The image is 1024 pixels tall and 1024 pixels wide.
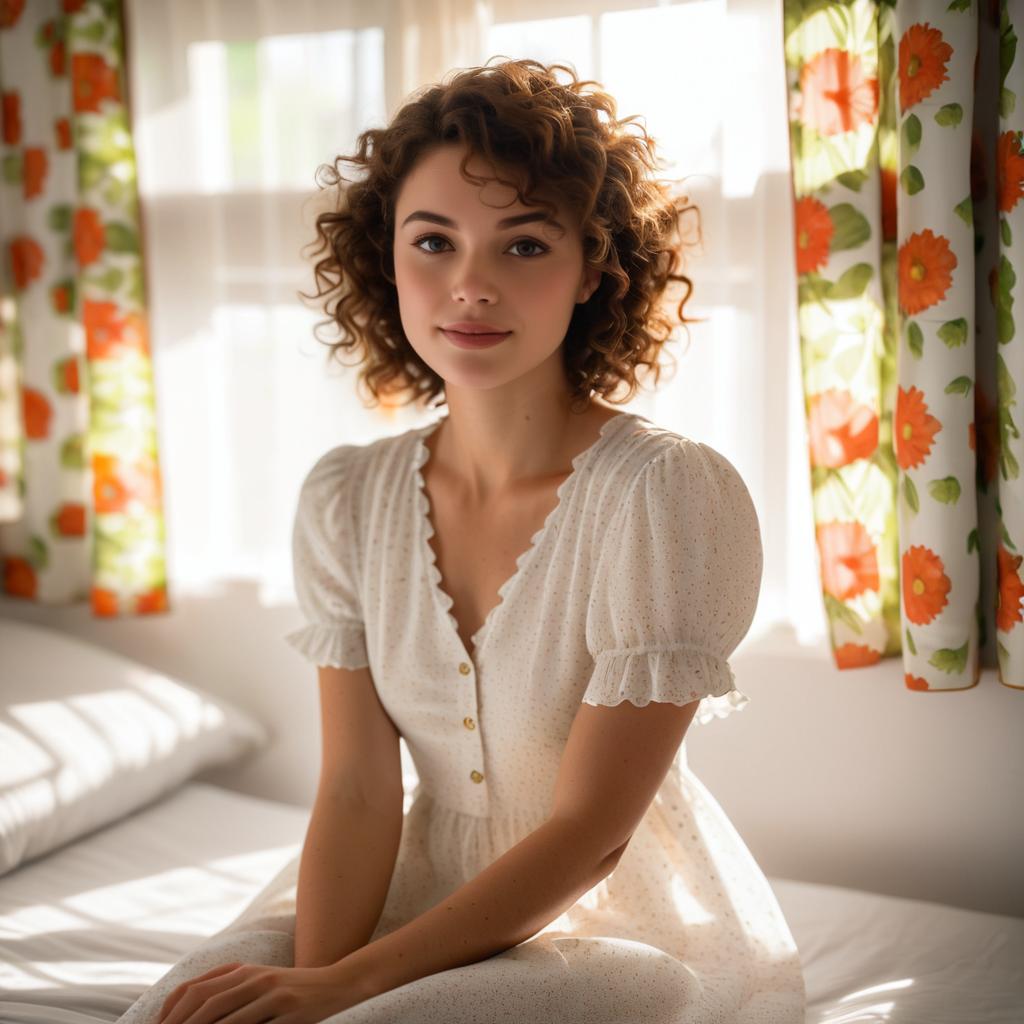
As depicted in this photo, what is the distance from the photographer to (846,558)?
5.43ft

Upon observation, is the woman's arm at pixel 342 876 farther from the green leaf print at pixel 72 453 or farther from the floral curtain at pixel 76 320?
the green leaf print at pixel 72 453

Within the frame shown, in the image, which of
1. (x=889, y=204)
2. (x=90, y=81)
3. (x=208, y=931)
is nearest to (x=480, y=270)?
(x=889, y=204)

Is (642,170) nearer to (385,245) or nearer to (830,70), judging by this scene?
(385,245)

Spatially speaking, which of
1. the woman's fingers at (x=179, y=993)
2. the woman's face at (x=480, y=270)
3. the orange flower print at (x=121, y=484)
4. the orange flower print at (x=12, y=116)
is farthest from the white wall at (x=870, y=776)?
the orange flower print at (x=12, y=116)

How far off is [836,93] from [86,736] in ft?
4.99

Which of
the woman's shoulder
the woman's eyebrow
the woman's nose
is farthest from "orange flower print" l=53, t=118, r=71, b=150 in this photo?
the woman's shoulder

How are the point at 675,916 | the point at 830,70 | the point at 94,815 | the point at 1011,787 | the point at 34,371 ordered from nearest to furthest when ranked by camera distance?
the point at 675,916 < the point at 830,70 < the point at 1011,787 < the point at 94,815 < the point at 34,371

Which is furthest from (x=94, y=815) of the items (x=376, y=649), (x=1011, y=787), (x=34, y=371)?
(x=1011, y=787)

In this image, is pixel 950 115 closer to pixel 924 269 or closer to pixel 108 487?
pixel 924 269

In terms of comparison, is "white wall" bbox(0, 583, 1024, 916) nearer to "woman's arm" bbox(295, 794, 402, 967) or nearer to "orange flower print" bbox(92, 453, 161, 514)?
"woman's arm" bbox(295, 794, 402, 967)

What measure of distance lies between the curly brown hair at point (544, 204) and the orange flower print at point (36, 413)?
3.07ft

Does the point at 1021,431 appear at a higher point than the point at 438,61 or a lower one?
lower

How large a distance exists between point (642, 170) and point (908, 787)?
1.04 metres

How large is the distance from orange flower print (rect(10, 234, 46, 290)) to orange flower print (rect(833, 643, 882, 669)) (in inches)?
64.3
